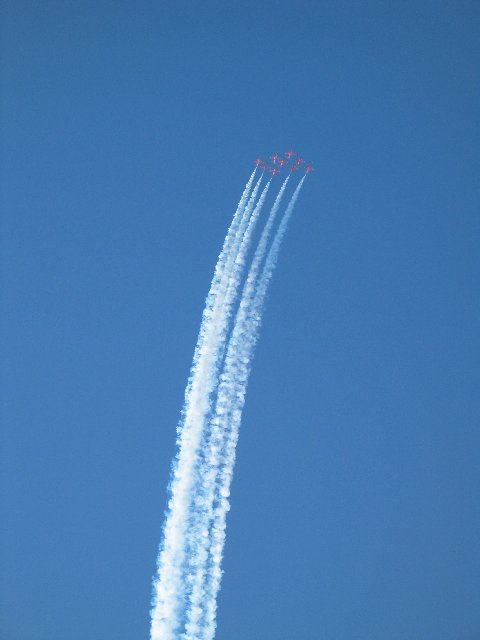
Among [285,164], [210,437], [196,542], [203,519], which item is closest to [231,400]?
[210,437]

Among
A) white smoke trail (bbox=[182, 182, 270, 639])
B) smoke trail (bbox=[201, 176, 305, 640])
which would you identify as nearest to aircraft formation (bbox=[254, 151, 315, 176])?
smoke trail (bbox=[201, 176, 305, 640])

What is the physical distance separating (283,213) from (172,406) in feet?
8.06

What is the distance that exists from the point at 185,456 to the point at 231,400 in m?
0.76

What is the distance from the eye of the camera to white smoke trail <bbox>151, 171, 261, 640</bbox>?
31.8 ft

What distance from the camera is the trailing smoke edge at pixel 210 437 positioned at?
A: 9.66 meters

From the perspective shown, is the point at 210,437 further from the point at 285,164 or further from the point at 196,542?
the point at 285,164

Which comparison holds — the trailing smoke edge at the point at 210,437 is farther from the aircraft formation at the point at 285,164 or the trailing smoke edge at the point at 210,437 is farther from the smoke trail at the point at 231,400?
the aircraft formation at the point at 285,164

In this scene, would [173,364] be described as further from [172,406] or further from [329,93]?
[329,93]

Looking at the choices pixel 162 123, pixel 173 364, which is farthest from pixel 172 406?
pixel 162 123

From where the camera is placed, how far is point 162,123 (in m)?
10.9

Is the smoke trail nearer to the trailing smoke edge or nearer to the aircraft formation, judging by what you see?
the trailing smoke edge

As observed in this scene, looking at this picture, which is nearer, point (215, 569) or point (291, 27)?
point (215, 569)

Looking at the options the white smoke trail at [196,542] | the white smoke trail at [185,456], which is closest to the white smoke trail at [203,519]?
the white smoke trail at [196,542]

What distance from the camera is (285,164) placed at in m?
10.5
